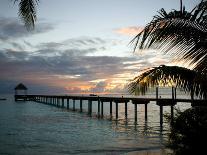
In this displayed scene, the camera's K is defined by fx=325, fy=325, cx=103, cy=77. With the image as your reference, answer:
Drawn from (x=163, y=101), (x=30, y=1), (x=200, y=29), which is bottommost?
(x=163, y=101)

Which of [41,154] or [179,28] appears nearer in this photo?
[179,28]

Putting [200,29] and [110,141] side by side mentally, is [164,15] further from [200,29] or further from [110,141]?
[110,141]

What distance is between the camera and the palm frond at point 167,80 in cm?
663

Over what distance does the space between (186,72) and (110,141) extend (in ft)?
51.0

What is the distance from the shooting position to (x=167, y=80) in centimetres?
674

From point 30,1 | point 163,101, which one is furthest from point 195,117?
point 163,101

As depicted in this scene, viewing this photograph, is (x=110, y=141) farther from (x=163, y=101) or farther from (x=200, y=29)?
(x=200, y=29)

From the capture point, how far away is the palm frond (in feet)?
21.8

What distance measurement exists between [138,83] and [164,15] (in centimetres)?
148

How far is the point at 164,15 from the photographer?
638 centimetres

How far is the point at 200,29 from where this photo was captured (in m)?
6.27

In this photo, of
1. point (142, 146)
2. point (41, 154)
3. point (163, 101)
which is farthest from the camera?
point (163, 101)

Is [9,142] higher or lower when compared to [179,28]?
lower

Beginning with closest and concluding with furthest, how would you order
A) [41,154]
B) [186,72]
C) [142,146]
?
[186,72], [41,154], [142,146]
